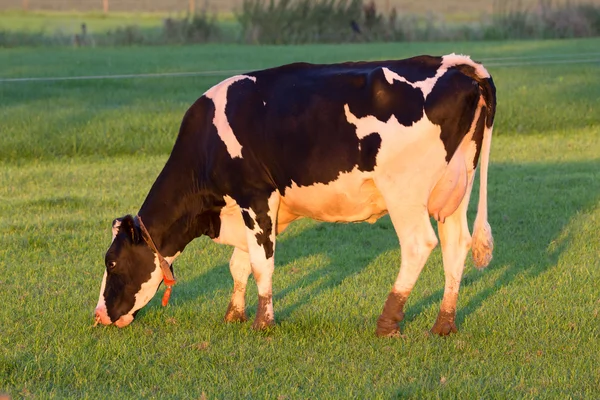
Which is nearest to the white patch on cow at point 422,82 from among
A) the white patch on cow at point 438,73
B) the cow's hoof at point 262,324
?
the white patch on cow at point 438,73

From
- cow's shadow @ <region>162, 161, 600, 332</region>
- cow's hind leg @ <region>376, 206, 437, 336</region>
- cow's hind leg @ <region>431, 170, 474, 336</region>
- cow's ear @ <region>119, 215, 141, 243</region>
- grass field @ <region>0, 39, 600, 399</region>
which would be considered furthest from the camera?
cow's shadow @ <region>162, 161, 600, 332</region>

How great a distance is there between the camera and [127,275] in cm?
768

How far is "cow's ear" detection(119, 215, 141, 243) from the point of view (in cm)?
770

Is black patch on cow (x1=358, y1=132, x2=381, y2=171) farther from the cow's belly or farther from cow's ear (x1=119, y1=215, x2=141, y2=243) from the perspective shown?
cow's ear (x1=119, y1=215, x2=141, y2=243)

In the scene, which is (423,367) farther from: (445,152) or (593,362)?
(445,152)

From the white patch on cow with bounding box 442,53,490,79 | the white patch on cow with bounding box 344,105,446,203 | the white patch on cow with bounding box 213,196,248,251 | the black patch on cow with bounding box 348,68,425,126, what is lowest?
the white patch on cow with bounding box 213,196,248,251

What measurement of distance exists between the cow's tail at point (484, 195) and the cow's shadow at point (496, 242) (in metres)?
0.53

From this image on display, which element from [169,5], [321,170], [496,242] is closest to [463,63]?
[321,170]

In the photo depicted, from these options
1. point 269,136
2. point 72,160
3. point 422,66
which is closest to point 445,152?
point 422,66

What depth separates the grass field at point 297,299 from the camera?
21.0 feet

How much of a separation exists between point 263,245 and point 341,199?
2.26 ft

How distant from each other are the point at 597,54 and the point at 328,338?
20305 millimetres

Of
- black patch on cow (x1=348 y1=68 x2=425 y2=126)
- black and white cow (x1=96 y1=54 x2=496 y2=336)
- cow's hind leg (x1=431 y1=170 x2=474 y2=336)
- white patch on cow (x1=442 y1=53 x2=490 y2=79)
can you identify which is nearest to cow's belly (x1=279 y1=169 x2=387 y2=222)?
black and white cow (x1=96 y1=54 x2=496 y2=336)

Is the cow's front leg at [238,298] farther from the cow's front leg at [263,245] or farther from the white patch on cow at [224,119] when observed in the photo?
the white patch on cow at [224,119]
